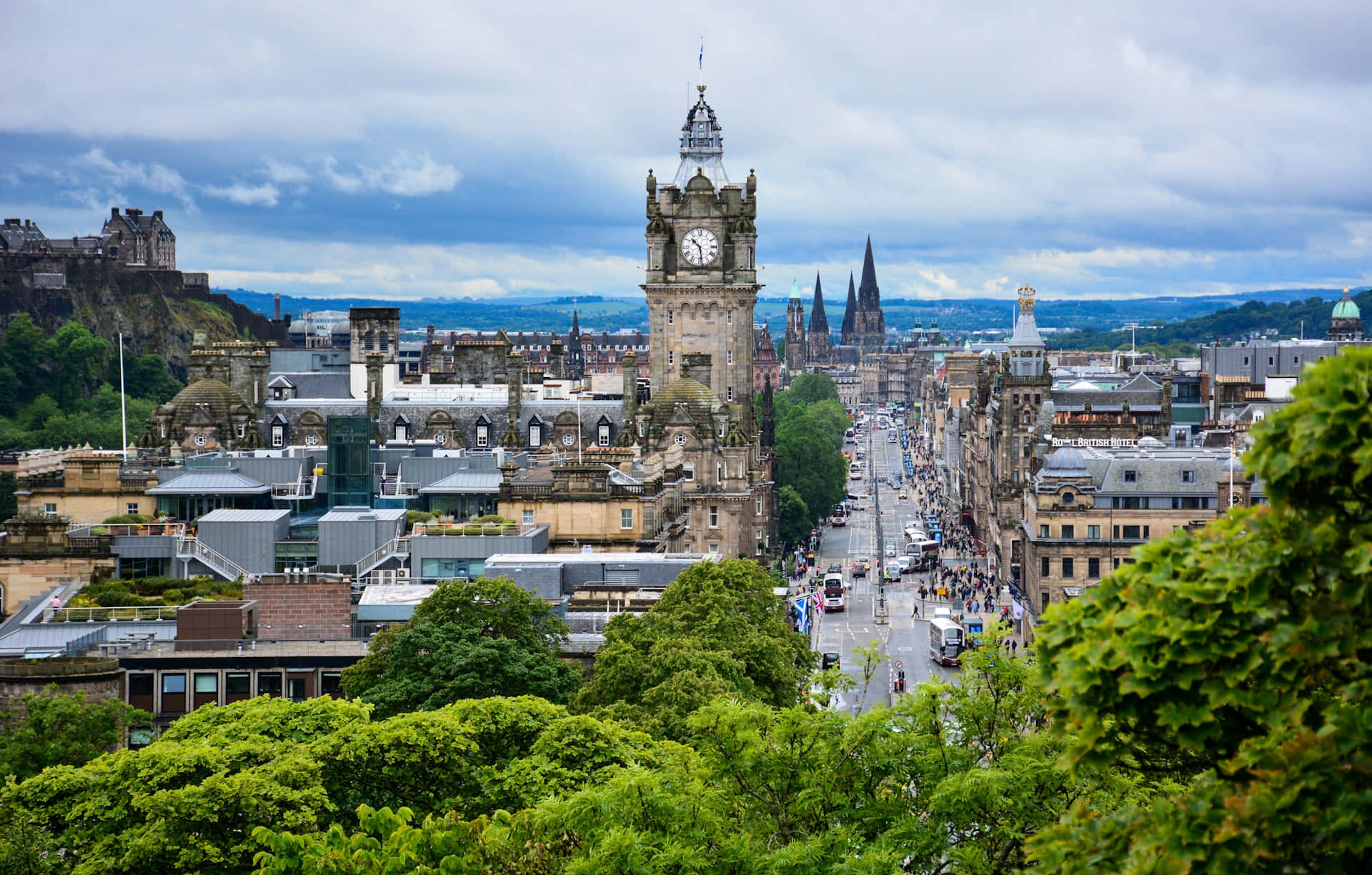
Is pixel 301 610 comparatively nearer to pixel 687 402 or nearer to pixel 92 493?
pixel 92 493

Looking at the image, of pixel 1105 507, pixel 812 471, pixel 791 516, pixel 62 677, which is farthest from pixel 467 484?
pixel 812 471

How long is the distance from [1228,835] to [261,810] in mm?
27917

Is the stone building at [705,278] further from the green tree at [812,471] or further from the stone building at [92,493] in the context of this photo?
the green tree at [812,471]

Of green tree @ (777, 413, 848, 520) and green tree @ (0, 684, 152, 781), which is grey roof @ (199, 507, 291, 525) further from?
green tree @ (777, 413, 848, 520)

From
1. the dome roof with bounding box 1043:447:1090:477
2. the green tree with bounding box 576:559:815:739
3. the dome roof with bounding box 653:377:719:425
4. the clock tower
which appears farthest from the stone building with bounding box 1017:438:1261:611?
the green tree with bounding box 576:559:815:739

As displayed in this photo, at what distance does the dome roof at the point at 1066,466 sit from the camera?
109 meters

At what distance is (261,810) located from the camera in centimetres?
4125

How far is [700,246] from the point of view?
430 ft

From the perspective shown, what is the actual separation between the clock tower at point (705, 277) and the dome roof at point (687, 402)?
12027 millimetres

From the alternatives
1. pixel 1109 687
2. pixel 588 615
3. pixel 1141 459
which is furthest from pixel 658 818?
pixel 1141 459

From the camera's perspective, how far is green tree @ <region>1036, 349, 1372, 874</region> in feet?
55.6

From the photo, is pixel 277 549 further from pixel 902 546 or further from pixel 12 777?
pixel 902 546

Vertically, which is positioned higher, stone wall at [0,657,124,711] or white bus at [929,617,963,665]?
stone wall at [0,657,124,711]

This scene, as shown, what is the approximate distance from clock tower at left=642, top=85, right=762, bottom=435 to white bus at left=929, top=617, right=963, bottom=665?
25949 millimetres
